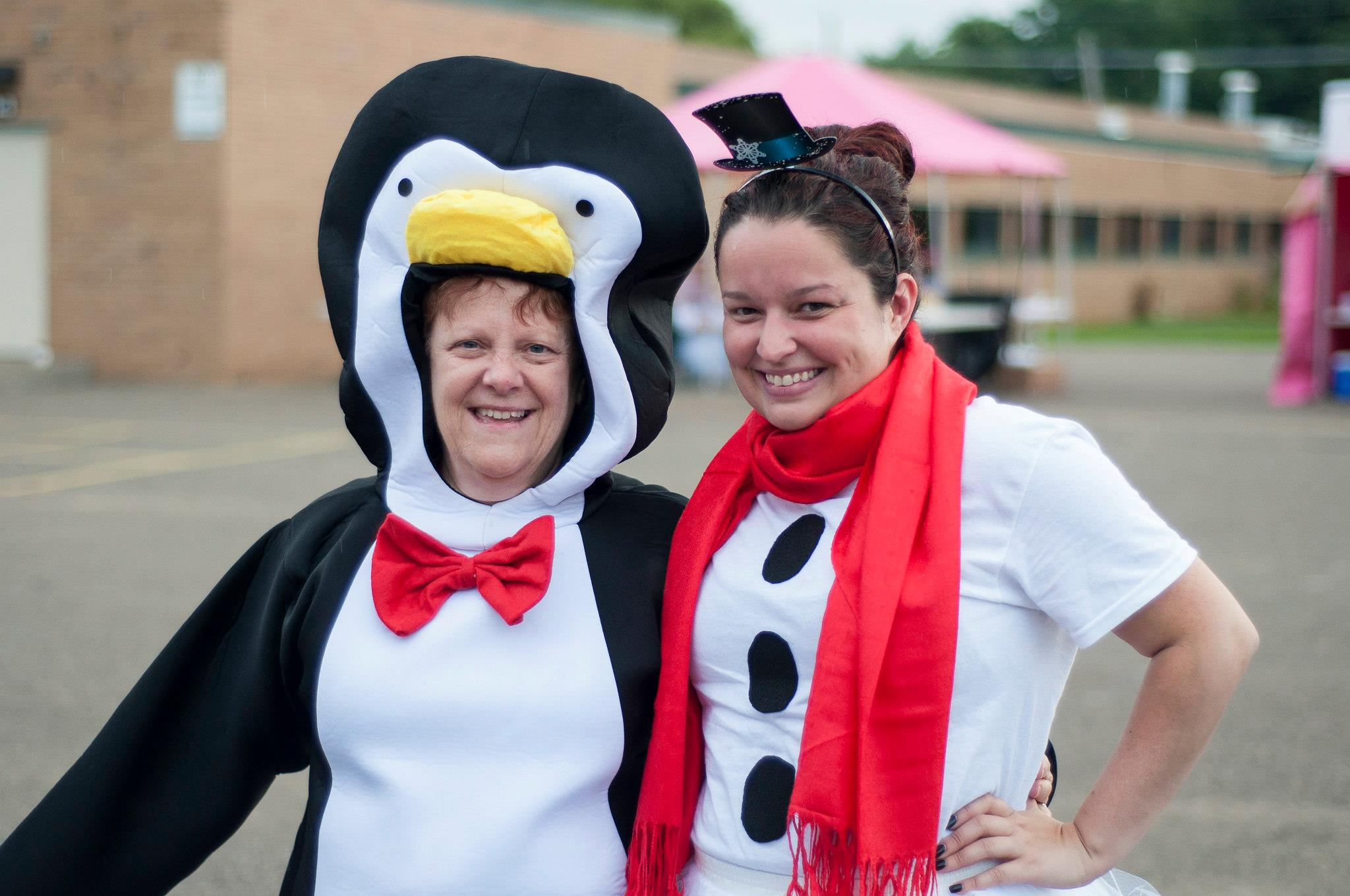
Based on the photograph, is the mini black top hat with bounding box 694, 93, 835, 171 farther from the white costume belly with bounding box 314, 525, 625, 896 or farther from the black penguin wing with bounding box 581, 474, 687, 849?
the white costume belly with bounding box 314, 525, 625, 896

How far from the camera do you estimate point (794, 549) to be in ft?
6.40

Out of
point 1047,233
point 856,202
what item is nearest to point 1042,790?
point 856,202

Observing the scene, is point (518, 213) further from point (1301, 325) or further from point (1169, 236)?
point (1169, 236)

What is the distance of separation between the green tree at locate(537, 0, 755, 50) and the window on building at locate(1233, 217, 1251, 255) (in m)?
17.2

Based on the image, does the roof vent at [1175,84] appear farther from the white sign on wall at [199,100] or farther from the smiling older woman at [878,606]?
the smiling older woman at [878,606]

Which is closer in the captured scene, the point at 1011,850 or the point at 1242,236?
the point at 1011,850

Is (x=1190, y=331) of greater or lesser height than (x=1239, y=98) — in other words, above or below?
below

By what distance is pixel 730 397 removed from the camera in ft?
45.4

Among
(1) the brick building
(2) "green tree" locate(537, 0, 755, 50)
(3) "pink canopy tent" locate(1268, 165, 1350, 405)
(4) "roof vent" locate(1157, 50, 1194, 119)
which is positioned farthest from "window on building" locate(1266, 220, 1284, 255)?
(1) the brick building

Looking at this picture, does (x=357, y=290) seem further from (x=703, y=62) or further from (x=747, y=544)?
(x=703, y=62)

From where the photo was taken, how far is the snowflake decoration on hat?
6.61ft

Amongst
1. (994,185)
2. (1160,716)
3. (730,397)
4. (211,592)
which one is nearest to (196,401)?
(730,397)

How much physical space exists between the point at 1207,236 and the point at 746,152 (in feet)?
131

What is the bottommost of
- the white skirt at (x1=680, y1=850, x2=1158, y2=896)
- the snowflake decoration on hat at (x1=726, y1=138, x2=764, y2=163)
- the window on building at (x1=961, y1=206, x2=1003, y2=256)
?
the white skirt at (x1=680, y1=850, x2=1158, y2=896)
